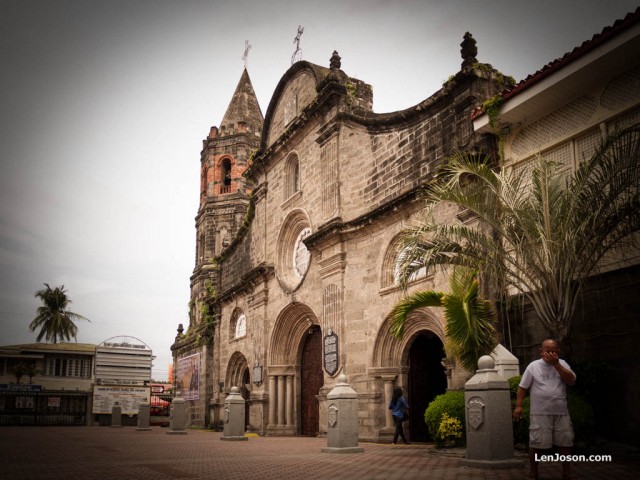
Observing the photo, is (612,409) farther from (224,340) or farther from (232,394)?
(224,340)

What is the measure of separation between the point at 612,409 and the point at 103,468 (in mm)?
8238

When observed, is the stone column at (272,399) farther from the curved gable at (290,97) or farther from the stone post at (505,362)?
the stone post at (505,362)

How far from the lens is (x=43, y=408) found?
120 ft

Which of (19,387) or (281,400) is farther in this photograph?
(19,387)

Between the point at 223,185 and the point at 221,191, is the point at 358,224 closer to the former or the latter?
the point at 221,191

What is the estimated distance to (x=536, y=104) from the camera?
39.2ft

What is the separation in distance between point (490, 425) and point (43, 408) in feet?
116

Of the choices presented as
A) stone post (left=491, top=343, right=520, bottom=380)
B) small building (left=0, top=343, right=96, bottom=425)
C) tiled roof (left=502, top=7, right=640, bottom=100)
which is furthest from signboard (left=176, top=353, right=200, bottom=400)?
tiled roof (left=502, top=7, right=640, bottom=100)

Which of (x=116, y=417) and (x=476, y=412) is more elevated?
(x=476, y=412)

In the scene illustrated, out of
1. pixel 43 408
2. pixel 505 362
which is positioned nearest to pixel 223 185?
pixel 43 408

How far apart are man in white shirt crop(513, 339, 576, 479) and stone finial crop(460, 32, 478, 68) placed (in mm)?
9275

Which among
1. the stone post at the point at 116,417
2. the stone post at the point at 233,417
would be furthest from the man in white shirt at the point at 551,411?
the stone post at the point at 116,417

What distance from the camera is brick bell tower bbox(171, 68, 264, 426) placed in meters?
36.5

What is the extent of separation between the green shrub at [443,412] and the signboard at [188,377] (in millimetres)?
20495
